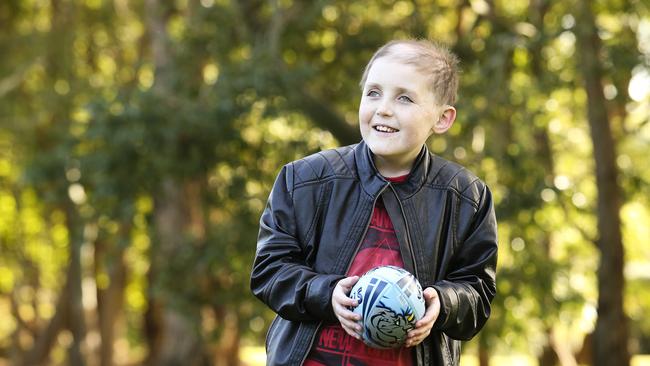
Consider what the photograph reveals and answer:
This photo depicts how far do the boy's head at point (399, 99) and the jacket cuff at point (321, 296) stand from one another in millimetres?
424

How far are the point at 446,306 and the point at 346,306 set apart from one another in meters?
0.30

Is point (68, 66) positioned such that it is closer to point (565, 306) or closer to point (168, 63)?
point (168, 63)

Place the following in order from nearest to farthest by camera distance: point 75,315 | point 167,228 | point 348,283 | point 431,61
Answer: point 348,283
point 431,61
point 167,228
point 75,315

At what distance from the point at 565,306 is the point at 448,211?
27.9 feet

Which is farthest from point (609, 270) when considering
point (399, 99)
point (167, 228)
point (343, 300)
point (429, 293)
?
point (343, 300)

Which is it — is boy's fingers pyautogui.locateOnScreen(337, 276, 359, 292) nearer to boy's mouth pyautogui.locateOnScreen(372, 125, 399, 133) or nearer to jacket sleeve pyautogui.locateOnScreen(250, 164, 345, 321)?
jacket sleeve pyautogui.locateOnScreen(250, 164, 345, 321)

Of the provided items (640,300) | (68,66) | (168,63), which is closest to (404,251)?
(168,63)

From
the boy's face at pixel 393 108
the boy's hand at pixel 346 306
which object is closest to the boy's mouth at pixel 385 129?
the boy's face at pixel 393 108

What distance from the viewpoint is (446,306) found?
9.50 ft

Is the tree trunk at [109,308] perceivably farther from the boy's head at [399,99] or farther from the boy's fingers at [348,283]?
the boy's fingers at [348,283]

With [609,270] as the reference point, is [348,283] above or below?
above

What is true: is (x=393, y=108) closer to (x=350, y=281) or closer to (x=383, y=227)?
(x=383, y=227)

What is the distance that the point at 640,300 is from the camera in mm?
19172

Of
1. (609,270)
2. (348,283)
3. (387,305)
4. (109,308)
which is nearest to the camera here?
(387,305)
